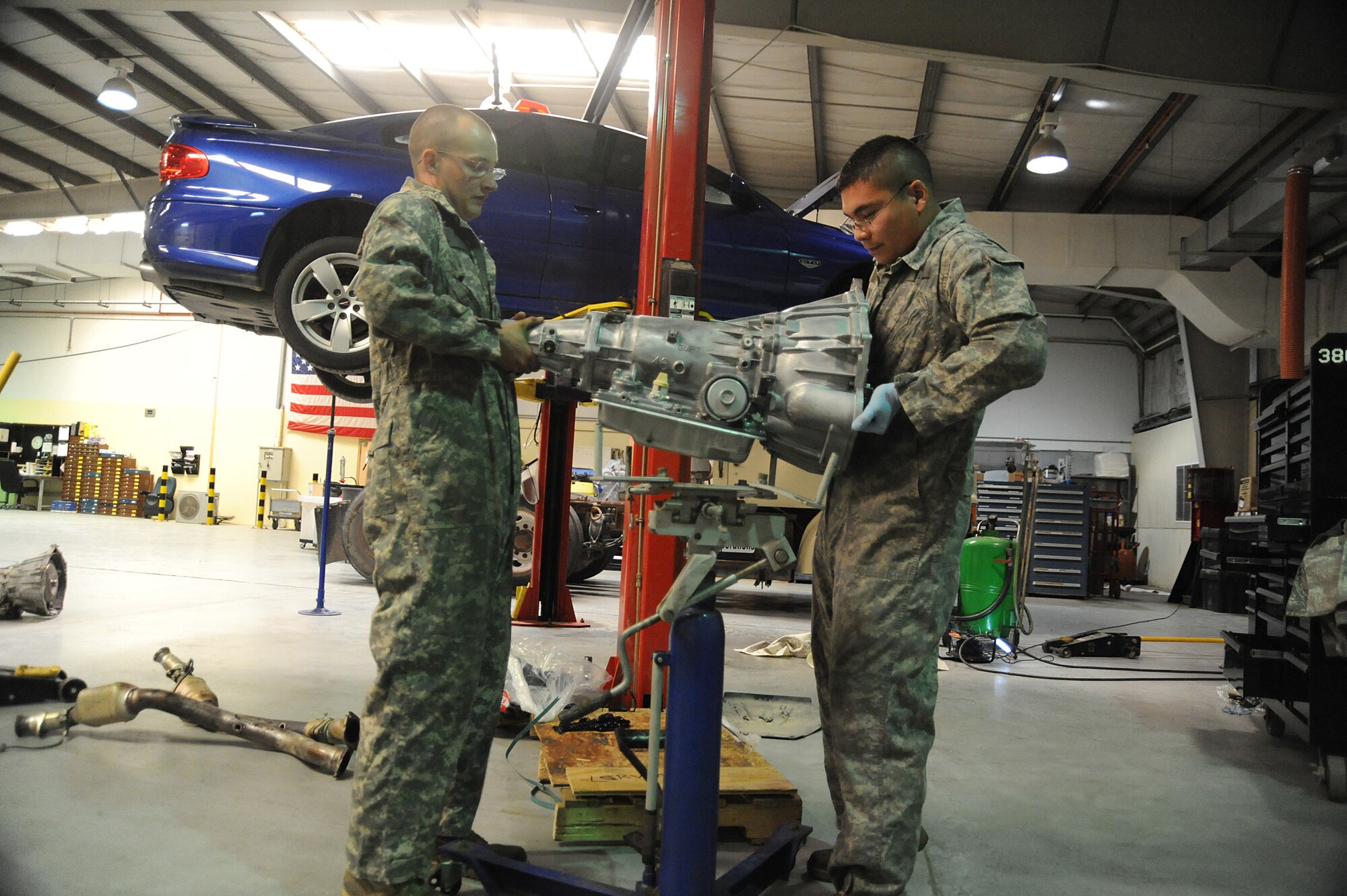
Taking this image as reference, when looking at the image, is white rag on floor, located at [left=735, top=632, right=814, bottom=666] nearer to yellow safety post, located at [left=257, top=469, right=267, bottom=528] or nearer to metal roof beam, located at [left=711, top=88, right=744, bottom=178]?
metal roof beam, located at [left=711, top=88, right=744, bottom=178]

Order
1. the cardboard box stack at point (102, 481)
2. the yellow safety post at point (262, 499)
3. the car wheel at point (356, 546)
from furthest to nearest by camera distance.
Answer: the cardboard box stack at point (102, 481) → the yellow safety post at point (262, 499) → the car wheel at point (356, 546)

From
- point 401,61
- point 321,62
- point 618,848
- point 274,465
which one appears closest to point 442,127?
point 618,848

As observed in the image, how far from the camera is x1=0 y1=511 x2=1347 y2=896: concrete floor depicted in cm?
187

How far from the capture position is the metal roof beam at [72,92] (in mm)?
8375

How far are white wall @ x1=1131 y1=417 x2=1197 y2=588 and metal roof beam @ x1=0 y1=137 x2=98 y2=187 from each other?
1632 cm

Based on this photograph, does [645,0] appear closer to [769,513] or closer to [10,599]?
[769,513]

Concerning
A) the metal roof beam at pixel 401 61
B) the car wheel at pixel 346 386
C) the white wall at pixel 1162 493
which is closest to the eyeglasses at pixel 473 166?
the car wheel at pixel 346 386

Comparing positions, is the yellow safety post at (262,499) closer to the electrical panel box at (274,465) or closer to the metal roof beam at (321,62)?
the electrical panel box at (274,465)

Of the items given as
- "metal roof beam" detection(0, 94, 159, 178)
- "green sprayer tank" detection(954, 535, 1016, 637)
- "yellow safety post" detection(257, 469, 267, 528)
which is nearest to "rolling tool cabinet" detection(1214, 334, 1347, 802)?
"green sprayer tank" detection(954, 535, 1016, 637)

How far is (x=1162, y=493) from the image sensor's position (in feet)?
40.7

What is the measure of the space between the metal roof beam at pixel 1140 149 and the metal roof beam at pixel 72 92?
10287mm

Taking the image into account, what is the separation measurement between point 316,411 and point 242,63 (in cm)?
764

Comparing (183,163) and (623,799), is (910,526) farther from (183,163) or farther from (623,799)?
(183,163)

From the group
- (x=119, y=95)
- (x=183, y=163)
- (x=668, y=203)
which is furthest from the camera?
(x=119, y=95)
